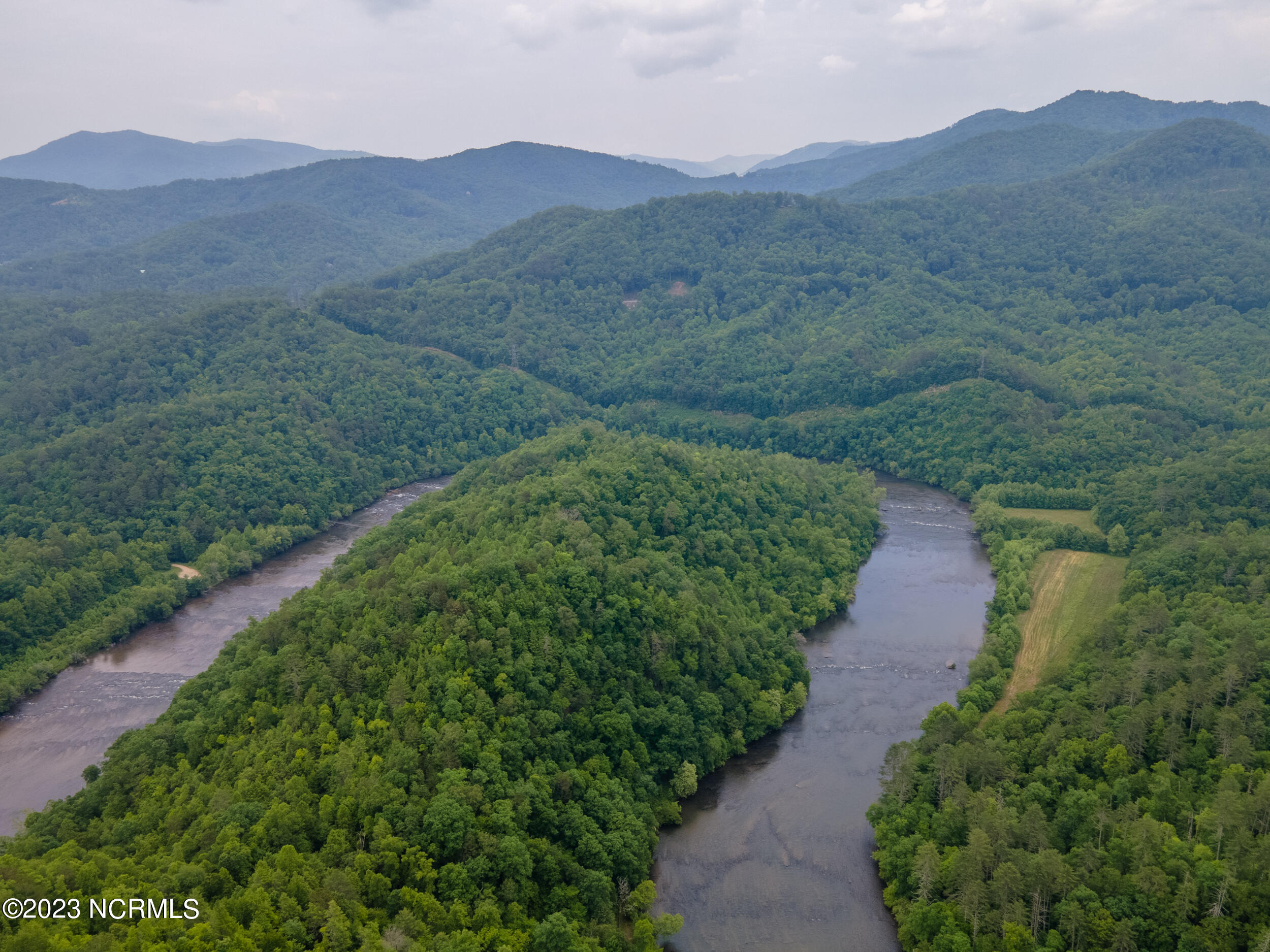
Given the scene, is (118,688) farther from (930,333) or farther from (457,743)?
(930,333)

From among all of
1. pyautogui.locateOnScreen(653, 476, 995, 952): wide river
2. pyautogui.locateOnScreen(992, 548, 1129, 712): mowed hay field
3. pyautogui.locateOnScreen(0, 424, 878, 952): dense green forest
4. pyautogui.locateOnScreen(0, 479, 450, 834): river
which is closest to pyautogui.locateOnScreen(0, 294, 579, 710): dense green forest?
pyautogui.locateOnScreen(0, 479, 450, 834): river

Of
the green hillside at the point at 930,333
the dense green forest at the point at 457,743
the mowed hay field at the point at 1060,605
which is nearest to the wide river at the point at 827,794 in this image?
the dense green forest at the point at 457,743

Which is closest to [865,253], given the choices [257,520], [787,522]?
[787,522]

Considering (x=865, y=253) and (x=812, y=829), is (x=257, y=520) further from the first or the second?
(x=865, y=253)

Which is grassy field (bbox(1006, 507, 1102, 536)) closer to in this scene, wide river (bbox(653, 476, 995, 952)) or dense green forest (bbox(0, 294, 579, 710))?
wide river (bbox(653, 476, 995, 952))

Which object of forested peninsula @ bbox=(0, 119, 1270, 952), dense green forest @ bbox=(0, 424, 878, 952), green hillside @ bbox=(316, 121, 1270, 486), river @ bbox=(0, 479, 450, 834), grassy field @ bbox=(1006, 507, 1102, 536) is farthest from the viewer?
green hillside @ bbox=(316, 121, 1270, 486)

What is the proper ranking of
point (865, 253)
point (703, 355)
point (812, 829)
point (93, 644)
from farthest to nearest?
point (865, 253)
point (703, 355)
point (93, 644)
point (812, 829)
